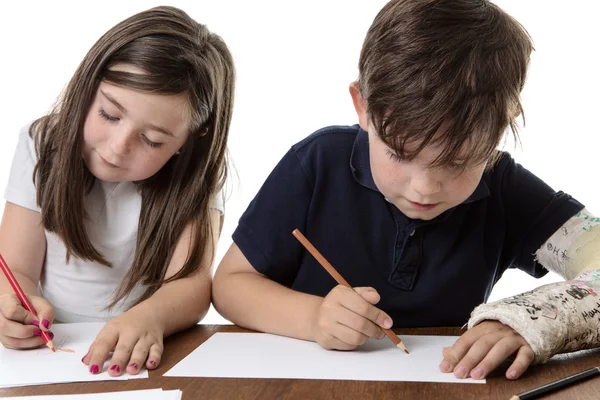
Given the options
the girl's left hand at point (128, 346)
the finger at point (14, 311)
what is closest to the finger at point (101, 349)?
the girl's left hand at point (128, 346)

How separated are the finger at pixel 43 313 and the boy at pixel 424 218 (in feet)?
0.73

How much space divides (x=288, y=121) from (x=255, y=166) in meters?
0.14

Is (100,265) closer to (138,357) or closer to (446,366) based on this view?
(138,357)

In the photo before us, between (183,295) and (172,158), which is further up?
(172,158)

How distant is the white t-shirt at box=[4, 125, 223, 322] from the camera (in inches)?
47.4

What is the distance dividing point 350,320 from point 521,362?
0.60 feet

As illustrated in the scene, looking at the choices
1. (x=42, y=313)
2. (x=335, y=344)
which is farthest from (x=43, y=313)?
(x=335, y=344)

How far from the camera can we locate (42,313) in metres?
0.92

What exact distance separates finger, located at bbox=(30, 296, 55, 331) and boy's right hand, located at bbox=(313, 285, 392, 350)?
0.31m

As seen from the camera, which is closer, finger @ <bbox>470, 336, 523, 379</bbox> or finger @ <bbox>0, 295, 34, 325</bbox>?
finger @ <bbox>470, 336, 523, 379</bbox>

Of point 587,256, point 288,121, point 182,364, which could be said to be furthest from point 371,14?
point 182,364

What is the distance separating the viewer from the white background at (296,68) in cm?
192

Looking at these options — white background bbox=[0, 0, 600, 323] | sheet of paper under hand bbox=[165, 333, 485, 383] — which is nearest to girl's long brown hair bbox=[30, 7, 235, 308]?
sheet of paper under hand bbox=[165, 333, 485, 383]

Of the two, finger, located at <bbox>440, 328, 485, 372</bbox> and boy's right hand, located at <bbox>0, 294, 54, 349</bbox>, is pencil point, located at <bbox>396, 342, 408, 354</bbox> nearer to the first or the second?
finger, located at <bbox>440, 328, 485, 372</bbox>
